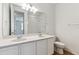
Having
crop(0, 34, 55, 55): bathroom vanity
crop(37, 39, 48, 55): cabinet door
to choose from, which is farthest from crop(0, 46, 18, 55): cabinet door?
crop(37, 39, 48, 55): cabinet door

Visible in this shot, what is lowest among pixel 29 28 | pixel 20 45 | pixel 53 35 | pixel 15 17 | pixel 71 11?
pixel 20 45

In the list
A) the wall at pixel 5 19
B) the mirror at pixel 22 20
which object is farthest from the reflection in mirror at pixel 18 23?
the wall at pixel 5 19

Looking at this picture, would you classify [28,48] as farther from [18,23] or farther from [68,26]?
[68,26]

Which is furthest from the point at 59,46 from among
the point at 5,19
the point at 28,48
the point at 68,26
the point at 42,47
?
the point at 5,19

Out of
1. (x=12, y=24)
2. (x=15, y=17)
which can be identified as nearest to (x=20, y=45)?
(x=12, y=24)

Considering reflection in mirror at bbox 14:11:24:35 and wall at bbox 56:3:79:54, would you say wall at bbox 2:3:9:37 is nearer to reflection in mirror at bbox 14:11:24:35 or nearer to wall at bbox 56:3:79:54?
reflection in mirror at bbox 14:11:24:35

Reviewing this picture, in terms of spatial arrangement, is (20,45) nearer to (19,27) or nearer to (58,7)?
(19,27)

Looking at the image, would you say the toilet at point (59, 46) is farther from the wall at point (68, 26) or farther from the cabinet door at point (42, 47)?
the cabinet door at point (42, 47)

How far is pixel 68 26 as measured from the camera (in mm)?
1928

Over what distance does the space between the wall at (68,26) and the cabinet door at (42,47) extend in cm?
34

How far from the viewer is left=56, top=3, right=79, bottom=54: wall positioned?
1829mm

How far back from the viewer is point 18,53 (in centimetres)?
145

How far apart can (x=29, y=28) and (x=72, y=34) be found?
1.01 metres
